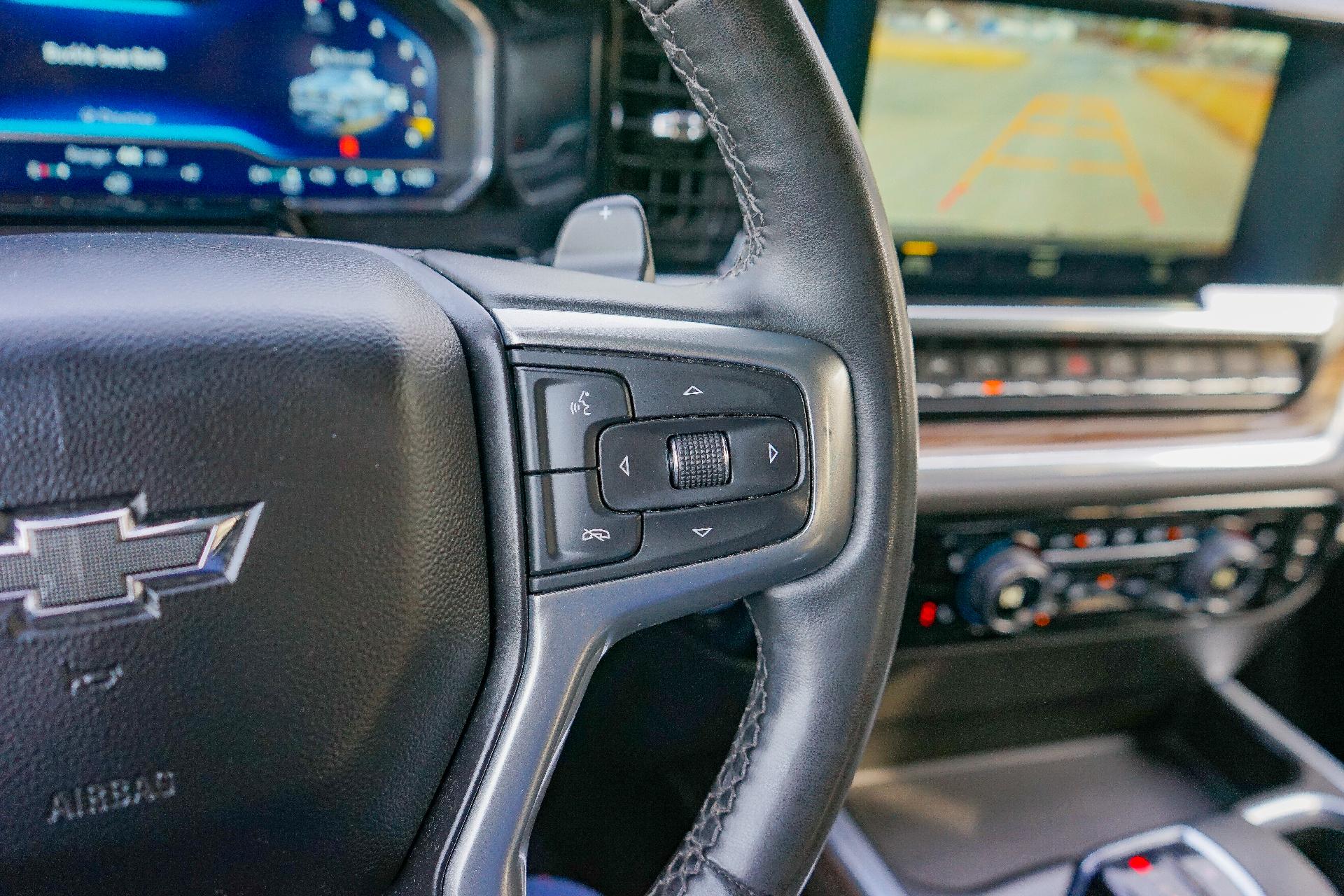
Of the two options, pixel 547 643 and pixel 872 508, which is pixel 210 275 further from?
pixel 872 508

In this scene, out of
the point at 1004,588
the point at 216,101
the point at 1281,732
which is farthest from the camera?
the point at 1281,732

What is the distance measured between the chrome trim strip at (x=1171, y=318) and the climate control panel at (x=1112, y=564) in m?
0.19

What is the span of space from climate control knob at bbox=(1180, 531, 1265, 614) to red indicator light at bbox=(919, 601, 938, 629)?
31cm

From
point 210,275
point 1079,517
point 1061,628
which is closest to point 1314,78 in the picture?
point 1079,517

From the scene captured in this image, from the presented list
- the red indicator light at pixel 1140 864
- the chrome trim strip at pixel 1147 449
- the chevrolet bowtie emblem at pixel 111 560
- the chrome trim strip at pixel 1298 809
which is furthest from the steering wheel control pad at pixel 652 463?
the chrome trim strip at pixel 1298 809

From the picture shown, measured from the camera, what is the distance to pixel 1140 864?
3.74ft

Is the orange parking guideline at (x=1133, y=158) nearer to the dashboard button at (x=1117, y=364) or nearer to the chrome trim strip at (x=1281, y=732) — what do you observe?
the dashboard button at (x=1117, y=364)

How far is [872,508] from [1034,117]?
27.3 inches

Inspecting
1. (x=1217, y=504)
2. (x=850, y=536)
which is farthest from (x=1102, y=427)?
(x=850, y=536)

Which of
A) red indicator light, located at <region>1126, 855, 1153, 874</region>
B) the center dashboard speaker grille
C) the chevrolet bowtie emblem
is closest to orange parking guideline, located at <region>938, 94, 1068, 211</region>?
the center dashboard speaker grille

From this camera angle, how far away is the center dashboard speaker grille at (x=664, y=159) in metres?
1.08

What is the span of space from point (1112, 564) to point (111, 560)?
3.35 feet

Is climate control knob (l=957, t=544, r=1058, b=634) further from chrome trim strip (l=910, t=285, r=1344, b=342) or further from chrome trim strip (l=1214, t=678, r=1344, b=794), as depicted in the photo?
chrome trim strip (l=1214, t=678, r=1344, b=794)

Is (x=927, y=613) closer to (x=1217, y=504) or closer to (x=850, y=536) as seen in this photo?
(x=1217, y=504)
